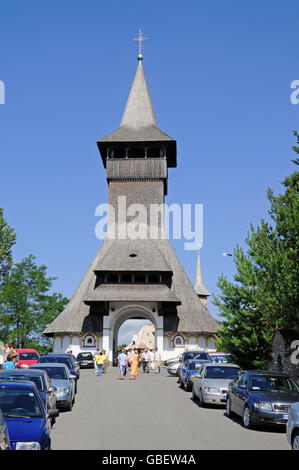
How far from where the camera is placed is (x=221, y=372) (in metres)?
19.4

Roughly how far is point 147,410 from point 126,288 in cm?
3051

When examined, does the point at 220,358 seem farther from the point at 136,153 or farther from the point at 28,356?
the point at 136,153

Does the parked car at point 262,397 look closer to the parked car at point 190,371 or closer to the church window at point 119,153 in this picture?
the parked car at point 190,371

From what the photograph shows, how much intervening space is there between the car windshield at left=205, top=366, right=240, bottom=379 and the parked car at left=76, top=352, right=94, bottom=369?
2629 centimetres

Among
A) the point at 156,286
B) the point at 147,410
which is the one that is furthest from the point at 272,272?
the point at 156,286

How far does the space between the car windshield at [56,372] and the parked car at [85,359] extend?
87.3 feet

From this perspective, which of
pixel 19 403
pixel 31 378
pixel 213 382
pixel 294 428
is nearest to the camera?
pixel 19 403

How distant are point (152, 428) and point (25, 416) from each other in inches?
191

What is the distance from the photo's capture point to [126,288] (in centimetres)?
4791

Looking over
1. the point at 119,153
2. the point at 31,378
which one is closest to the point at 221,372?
the point at 31,378

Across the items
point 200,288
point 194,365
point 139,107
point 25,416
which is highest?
point 139,107

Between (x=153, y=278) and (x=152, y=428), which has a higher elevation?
(x=153, y=278)
